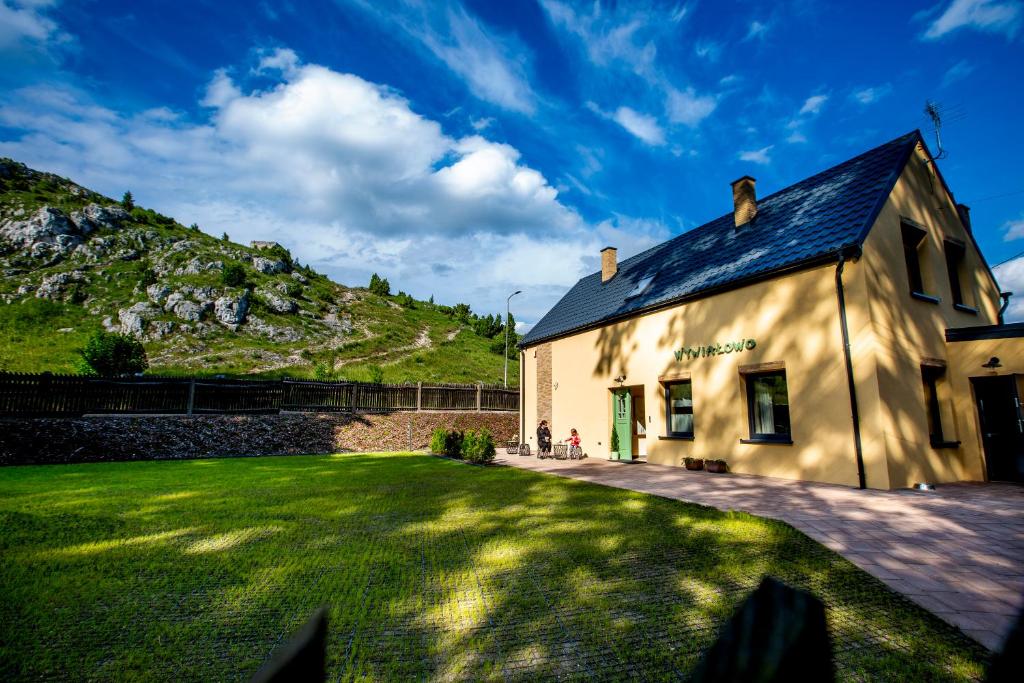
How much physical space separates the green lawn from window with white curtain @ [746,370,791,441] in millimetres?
5066

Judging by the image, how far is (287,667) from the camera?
0.56m

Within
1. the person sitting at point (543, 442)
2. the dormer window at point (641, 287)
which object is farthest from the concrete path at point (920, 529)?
the dormer window at point (641, 287)

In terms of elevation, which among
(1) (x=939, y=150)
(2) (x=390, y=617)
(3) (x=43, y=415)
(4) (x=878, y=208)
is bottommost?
(2) (x=390, y=617)

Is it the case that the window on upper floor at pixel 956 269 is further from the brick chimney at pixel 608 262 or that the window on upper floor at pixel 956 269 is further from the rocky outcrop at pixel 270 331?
the rocky outcrop at pixel 270 331

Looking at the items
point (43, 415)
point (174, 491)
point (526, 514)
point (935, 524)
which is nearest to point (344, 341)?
point (43, 415)

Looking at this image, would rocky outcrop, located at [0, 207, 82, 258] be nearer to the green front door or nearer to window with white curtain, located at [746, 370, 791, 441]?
the green front door

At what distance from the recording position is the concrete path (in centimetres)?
375

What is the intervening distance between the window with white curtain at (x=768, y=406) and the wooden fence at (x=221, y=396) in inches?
488

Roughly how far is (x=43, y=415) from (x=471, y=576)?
49.6 ft

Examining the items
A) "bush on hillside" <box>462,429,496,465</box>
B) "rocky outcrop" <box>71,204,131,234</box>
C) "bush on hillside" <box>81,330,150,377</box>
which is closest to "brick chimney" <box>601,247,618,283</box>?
"bush on hillside" <box>462,429,496,465</box>

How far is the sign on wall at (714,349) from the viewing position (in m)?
10.9

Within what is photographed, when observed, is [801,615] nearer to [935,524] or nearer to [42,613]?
[42,613]

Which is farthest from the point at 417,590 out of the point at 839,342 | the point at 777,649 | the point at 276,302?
the point at 276,302

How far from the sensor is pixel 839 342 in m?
9.21
